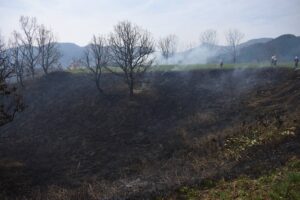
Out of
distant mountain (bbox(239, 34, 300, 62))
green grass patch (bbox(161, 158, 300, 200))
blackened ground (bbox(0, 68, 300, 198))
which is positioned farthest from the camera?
distant mountain (bbox(239, 34, 300, 62))

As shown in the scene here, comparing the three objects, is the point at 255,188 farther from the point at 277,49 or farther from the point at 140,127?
the point at 277,49

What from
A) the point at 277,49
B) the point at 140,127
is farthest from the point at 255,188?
the point at 277,49

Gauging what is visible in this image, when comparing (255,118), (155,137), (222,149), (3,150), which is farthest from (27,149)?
(255,118)

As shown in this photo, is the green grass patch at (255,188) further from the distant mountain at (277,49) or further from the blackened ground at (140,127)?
the distant mountain at (277,49)

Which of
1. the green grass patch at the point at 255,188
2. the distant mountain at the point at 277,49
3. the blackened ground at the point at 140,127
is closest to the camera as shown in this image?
the green grass patch at the point at 255,188

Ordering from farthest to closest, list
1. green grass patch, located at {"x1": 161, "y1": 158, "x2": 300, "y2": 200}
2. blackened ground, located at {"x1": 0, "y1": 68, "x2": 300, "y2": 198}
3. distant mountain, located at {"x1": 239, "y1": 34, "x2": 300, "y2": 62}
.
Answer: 1. distant mountain, located at {"x1": 239, "y1": 34, "x2": 300, "y2": 62}
2. blackened ground, located at {"x1": 0, "y1": 68, "x2": 300, "y2": 198}
3. green grass patch, located at {"x1": 161, "y1": 158, "x2": 300, "y2": 200}

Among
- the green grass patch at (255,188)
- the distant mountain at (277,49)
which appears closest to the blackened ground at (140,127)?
the green grass patch at (255,188)

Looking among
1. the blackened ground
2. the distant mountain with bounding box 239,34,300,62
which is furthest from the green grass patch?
the distant mountain with bounding box 239,34,300,62

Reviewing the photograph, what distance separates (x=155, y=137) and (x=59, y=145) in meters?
7.71

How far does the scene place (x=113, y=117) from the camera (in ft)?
96.8

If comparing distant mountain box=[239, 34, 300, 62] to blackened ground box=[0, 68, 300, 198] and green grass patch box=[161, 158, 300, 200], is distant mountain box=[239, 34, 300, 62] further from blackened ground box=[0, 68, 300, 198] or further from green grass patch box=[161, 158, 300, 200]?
green grass patch box=[161, 158, 300, 200]

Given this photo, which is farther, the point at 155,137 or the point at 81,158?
the point at 155,137

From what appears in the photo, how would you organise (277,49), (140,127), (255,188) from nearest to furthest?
(255,188) < (140,127) < (277,49)

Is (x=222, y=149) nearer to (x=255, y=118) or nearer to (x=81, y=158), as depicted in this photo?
(x=255, y=118)
